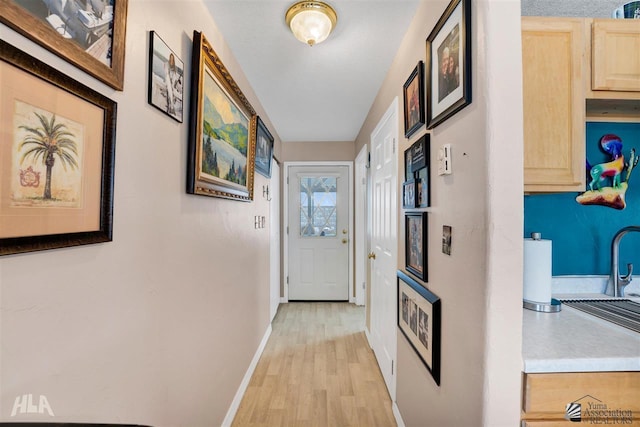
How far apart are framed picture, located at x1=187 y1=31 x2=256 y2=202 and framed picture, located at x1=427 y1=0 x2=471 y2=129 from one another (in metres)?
1.01

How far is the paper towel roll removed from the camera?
1177 millimetres

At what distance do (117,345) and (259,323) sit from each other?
1877 millimetres

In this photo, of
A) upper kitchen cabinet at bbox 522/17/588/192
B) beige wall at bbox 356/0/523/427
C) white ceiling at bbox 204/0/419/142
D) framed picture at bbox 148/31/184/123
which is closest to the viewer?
beige wall at bbox 356/0/523/427

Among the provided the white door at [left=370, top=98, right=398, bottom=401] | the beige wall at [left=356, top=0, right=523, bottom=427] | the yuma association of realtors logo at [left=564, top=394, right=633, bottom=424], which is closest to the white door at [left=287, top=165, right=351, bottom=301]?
the white door at [left=370, top=98, right=398, bottom=401]

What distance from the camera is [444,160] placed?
1.12 m

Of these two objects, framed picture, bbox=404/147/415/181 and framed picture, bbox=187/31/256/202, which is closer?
framed picture, bbox=187/31/256/202

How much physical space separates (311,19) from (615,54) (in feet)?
4.24

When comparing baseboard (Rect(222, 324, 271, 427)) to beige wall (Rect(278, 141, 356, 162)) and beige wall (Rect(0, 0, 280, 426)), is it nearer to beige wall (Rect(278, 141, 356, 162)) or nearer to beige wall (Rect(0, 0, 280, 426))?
beige wall (Rect(0, 0, 280, 426))

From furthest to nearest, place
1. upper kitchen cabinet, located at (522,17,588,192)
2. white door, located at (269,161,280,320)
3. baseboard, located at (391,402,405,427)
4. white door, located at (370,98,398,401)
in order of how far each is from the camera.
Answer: white door, located at (269,161,280,320) → white door, located at (370,98,398,401) → baseboard, located at (391,402,405,427) → upper kitchen cabinet, located at (522,17,588,192)

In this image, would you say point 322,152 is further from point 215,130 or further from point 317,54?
point 215,130

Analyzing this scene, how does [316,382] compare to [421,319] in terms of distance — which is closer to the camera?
[421,319]

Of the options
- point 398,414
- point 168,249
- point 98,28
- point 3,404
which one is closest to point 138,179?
point 168,249

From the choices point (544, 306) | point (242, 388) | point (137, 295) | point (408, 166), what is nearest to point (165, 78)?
point (137, 295)

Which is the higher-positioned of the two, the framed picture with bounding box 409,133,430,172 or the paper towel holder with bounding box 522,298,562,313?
the framed picture with bounding box 409,133,430,172
